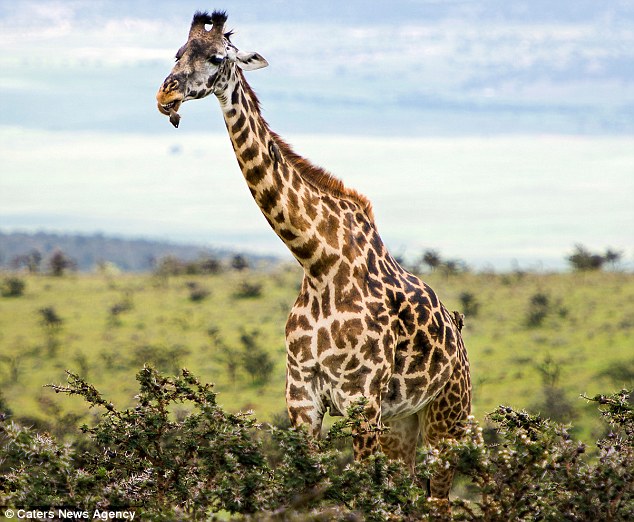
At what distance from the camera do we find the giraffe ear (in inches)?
265

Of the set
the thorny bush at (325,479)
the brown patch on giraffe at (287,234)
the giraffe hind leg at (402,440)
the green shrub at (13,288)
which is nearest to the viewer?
the thorny bush at (325,479)

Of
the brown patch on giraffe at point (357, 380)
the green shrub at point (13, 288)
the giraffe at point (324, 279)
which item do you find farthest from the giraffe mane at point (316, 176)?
the green shrub at point (13, 288)

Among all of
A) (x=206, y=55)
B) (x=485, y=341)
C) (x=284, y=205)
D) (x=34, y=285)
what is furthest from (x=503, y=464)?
(x=34, y=285)

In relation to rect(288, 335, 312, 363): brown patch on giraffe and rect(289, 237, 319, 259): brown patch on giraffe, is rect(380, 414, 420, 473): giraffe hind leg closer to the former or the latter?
rect(288, 335, 312, 363): brown patch on giraffe

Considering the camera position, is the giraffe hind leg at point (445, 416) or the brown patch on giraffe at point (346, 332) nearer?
the brown patch on giraffe at point (346, 332)

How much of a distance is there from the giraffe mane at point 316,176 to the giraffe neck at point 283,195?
0.02 metres

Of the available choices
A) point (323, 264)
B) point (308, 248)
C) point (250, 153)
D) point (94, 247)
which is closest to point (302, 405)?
point (323, 264)

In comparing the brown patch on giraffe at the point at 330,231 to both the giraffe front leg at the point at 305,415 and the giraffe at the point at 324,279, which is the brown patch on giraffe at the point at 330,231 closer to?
the giraffe at the point at 324,279

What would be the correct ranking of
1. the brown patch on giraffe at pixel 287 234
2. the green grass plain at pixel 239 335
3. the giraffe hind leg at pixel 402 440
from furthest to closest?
the green grass plain at pixel 239 335, the giraffe hind leg at pixel 402 440, the brown patch on giraffe at pixel 287 234

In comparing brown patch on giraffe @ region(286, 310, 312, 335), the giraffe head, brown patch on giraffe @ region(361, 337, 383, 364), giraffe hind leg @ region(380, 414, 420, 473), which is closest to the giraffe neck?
the giraffe head

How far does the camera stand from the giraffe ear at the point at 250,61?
6734 mm

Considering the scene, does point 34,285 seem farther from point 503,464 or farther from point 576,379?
point 503,464

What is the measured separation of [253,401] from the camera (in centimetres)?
2908

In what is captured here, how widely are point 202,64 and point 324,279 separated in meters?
1.74
